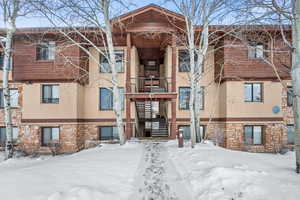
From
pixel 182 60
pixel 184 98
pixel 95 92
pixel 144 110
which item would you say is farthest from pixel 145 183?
pixel 144 110

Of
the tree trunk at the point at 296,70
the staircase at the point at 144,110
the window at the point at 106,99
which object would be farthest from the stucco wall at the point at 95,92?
the tree trunk at the point at 296,70

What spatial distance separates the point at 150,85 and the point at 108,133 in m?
5.78

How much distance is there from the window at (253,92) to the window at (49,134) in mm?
12992

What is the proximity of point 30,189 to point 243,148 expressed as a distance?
40.4 ft

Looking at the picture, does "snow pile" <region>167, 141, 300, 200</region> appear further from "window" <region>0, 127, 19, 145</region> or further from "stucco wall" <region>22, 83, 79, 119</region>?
"window" <region>0, 127, 19, 145</region>

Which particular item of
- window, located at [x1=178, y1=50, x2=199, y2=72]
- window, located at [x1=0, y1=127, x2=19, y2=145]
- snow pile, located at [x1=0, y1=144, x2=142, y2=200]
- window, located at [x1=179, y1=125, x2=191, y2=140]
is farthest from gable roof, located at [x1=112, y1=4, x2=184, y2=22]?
window, located at [x1=0, y1=127, x2=19, y2=145]

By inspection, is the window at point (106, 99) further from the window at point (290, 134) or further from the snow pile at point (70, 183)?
the window at point (290, 134)

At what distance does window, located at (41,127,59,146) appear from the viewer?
42.9ft

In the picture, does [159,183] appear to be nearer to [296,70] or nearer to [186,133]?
[296,70]

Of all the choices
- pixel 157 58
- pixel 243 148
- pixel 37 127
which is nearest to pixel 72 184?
pixel 37 127

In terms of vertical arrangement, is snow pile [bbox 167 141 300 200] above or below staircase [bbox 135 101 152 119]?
below

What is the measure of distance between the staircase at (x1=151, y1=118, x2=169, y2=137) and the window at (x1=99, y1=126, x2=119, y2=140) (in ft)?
8.68

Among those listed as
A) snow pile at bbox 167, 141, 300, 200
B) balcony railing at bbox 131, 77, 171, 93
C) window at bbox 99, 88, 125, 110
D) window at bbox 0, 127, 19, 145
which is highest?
balcony railing at bbox 131, 77, 171, 93

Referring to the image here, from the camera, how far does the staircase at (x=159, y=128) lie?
1398 cm
